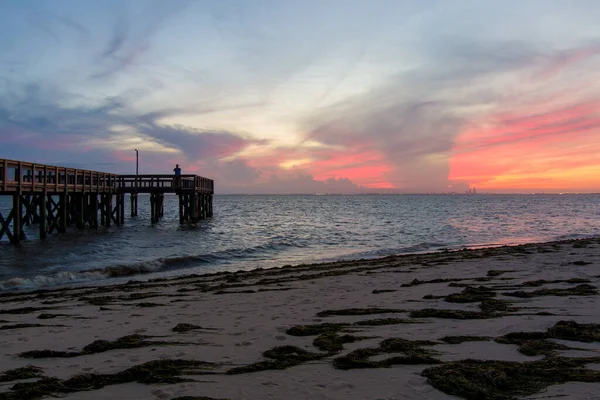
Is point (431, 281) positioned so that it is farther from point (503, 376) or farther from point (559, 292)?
point (503, 376)

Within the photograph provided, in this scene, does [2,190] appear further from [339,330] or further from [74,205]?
[339,330]

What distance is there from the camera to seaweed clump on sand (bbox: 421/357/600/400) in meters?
3.49

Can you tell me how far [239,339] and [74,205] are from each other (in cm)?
3151

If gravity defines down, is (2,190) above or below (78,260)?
Answer: above

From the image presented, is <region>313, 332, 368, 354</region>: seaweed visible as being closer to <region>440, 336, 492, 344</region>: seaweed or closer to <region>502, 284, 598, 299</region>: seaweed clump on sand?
<region>440, 336, 492, 344</region>: seaweed

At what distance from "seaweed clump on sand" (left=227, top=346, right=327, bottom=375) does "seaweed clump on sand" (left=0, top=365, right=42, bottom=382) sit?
2.04m

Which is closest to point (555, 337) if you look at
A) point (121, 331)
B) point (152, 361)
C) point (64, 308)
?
point (152, 361)

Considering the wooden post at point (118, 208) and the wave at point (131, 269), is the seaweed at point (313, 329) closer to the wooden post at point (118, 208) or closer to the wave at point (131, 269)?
the wave at point (131, 269)

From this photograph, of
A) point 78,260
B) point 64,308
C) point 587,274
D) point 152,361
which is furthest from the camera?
point 78,260

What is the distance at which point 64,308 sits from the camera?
8.27 meters

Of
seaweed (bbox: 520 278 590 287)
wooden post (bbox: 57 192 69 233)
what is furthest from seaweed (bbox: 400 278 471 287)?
wooden post (bbox: 57 192 69 233)

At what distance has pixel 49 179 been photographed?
2533cm

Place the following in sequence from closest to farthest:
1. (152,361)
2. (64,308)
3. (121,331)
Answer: (152,361) → (121,331) → (64,308)

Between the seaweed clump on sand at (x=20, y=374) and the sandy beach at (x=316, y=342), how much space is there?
20mm
